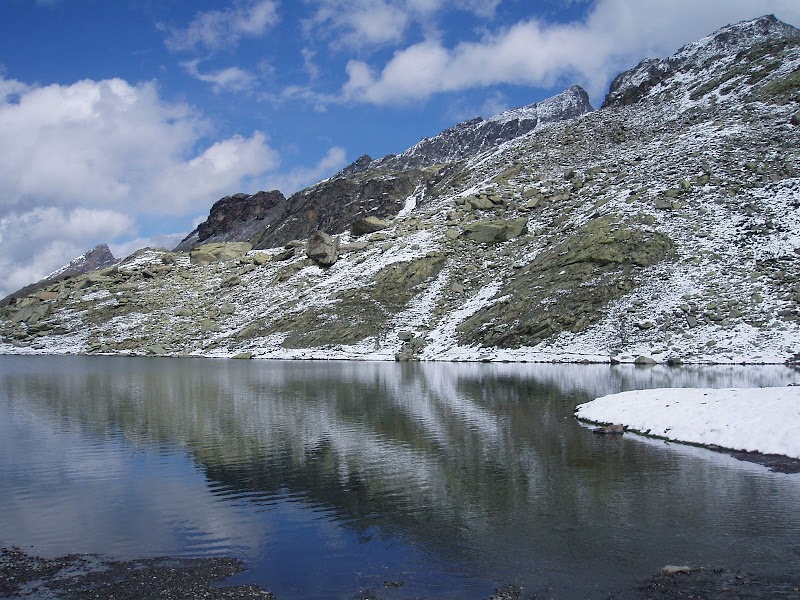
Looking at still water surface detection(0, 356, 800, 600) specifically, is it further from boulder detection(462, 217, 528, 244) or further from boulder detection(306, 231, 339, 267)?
boulder detection(306, 231, 339, 267)

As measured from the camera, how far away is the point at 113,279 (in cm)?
12175

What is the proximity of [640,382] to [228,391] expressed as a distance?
92.8 feet

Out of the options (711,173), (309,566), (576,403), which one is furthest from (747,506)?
(711,173)

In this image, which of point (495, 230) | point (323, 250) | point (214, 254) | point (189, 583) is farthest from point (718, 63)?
point (189, 583)

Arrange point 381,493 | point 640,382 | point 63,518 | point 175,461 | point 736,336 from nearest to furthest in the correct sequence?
point 63,518 → point 381,493 → point 175,461 → point 640,382 → point 736,336

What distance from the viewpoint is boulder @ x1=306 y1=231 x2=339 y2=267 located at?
325 ft

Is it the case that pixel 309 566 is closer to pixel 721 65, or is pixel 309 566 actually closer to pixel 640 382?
pixel 640 382

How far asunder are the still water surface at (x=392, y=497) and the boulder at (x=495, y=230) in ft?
194

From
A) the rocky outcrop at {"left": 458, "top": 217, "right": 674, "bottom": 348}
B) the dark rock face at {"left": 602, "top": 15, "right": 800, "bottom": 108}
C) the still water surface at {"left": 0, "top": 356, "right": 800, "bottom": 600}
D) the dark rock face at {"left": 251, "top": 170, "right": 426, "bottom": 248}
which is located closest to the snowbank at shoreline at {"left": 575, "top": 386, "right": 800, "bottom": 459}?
the still water surface at {"left": 0, "top": 356, "right": 800, "bottom": 600}

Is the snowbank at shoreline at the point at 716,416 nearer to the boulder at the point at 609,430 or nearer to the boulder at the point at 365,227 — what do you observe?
the boulder at the point at 609,430

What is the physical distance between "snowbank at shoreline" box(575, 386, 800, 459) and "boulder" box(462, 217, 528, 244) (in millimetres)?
62349

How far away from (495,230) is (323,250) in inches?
1175

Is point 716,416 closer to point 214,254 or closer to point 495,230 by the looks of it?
point 495,230

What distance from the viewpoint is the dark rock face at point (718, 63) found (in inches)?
4267
